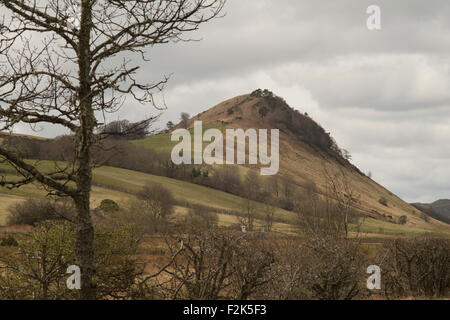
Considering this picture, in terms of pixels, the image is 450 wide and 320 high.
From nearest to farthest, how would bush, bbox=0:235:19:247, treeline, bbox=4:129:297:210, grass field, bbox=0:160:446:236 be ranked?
bush, bbox=0:235:19:247, grass field, bbox=0:160:446:236, treeline, bbox=4:129:297:210

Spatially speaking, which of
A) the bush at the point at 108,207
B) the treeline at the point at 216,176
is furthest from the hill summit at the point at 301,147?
the bush at the point at 108,207

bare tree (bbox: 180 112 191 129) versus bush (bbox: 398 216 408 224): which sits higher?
bare tree (bbox: 180 112 191 129)

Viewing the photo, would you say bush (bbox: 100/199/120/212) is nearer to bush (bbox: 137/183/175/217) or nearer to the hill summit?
bush (bbox: 137/183/175/217)

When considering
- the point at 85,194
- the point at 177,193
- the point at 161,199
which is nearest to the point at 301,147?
the point at 177,193

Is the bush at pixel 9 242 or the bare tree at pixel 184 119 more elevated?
the bare tree at pixel 184 119

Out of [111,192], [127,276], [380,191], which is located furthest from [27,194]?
[380,191]

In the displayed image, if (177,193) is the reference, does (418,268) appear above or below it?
below

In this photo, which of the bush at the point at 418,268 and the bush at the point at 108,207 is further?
the bush at the point at 108,207

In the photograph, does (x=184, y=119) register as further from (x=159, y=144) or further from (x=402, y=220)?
(x=402, y=220)

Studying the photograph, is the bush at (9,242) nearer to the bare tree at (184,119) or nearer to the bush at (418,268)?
the bush at (418,268)

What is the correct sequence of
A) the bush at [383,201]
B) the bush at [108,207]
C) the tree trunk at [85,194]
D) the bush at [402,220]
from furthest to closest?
the bush at [383,201]
the bush at [402,220]
the bush at [108,207]
the tree trunk at [85,194]

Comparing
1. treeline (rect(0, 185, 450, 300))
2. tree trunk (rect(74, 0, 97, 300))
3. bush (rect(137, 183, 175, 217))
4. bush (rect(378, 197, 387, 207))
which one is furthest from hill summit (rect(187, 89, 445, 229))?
tree trunk (rect(74, 0, 97, 300))

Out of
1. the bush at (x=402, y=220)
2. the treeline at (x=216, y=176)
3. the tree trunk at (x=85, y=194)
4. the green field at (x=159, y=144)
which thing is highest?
the green field at (x=159, y=144)
